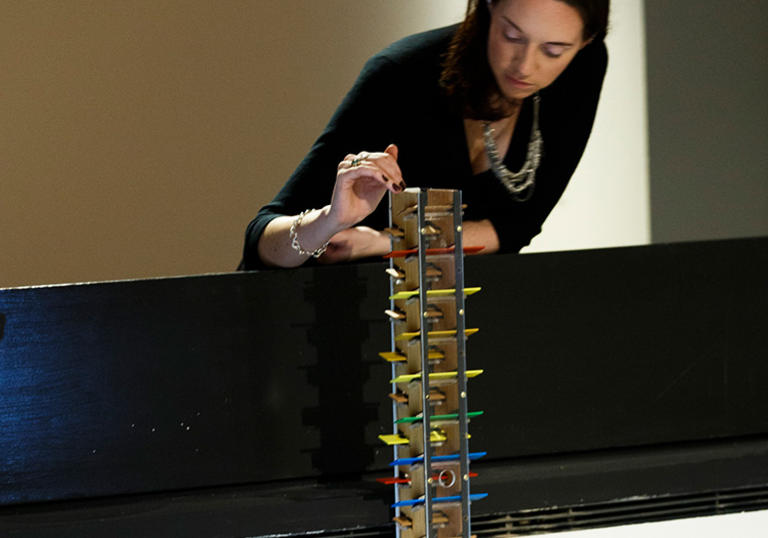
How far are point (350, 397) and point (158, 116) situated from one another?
2.23 feet

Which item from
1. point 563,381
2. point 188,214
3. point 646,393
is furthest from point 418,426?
point 188,214

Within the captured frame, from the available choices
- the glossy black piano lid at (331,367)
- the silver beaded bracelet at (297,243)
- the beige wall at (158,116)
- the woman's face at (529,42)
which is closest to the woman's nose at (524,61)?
the woman's face at (529,42)

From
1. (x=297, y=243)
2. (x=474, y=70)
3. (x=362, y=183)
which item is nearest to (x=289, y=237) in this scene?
(x=297, y=243)

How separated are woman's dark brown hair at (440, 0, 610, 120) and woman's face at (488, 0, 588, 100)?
0.01 meters

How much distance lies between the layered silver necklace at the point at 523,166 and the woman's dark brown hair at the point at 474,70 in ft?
0.12

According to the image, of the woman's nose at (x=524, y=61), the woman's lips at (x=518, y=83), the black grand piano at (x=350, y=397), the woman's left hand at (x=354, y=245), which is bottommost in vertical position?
the black grand piano at (x=350, y=397)

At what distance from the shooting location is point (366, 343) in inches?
49.8

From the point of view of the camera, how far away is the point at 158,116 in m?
1.64

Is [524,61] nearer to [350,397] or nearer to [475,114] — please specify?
[475,114]

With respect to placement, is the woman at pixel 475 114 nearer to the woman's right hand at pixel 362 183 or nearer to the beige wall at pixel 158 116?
the beige wall at pixel 158 116

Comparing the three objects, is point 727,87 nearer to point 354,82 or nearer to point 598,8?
point 598,8

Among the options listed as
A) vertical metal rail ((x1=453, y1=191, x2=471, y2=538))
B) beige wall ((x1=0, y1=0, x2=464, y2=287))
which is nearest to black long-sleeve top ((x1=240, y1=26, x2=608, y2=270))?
beige wall ((x1=0, y1=0, x2=464, y2=287))

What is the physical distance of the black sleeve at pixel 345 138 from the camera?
58.6 inches

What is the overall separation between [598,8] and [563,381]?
747mm
